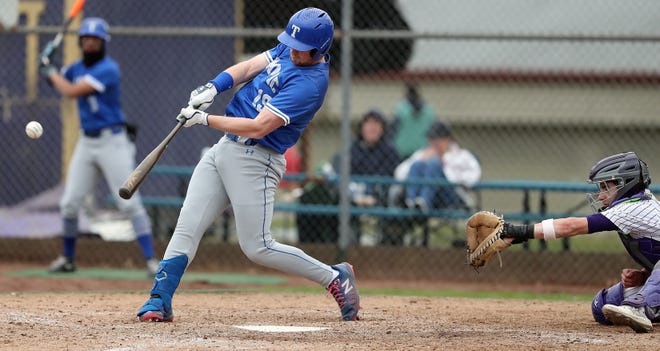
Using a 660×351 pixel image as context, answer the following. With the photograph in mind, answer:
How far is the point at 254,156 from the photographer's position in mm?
6047

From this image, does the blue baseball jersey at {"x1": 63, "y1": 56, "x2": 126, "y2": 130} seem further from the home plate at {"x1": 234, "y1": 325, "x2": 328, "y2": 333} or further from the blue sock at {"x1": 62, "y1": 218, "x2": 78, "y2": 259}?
the home plate at {"x1": 234, "y1": 325, "x2": 328, "y2": 333}

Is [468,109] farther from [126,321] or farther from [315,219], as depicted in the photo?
[126,321]

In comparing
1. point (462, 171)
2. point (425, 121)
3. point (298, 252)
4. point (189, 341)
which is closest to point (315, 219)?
point (462, 171)

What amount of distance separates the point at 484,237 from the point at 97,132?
4.49 metres

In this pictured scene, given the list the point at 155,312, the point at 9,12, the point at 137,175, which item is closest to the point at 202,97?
the point at 137,175

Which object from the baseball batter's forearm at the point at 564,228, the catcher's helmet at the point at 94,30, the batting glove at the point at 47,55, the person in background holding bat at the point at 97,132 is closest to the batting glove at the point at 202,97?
the baseball batter's forearm at the point at 564,228

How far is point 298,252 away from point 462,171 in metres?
4.93

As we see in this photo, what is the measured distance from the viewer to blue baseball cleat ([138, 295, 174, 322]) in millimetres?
5977

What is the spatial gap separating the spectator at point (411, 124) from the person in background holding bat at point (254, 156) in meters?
6.48

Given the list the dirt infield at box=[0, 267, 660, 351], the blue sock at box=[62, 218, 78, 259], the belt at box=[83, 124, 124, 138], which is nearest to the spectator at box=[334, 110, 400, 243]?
the belt at box=[83, 124, 124, 138]

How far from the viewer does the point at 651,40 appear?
30.9 ft

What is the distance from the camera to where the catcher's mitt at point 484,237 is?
591cm

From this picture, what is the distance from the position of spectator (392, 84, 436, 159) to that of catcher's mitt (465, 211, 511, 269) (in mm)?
6466

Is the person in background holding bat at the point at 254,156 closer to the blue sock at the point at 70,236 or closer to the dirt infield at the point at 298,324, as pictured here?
the dirt infield at the point at 298,324
